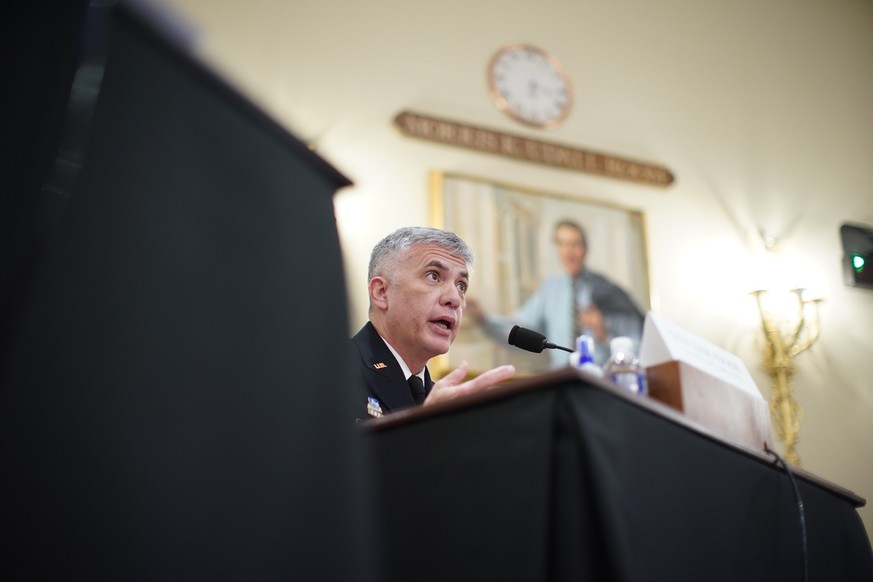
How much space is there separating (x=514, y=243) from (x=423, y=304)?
7.07ft

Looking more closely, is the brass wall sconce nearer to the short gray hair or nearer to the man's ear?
the short gray hair

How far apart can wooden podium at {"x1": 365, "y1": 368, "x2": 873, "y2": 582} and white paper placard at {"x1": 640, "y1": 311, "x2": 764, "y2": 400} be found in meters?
0.19

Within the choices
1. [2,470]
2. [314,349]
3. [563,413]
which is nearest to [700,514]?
[563,413]

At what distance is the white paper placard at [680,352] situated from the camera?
1526 mm

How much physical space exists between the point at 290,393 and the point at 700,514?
87cm

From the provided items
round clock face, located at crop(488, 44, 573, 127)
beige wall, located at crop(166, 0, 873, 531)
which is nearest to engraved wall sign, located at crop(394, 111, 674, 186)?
beige wall, located at crop(166, 0, 873, 531)

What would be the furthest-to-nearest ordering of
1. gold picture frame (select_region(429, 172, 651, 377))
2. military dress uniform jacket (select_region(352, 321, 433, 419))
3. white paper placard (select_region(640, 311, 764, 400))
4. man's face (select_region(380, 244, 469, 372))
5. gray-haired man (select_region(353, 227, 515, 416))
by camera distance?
gold picture frame (select_region(429, 172, 651, 377)), man's face (select_region(380, 244, 469, 372)), gray-haired man (select_region(353, 227, 515, 416)), military dress uniform jacket (select_region(352, 321, 433, 419)), white paper placard (select_region(640, 311, 764, 400))

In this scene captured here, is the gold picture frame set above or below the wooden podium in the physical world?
above

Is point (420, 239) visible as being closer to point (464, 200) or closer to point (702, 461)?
point (702, 461)

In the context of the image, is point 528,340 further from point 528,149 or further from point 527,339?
point 528,149

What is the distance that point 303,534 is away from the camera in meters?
0.68

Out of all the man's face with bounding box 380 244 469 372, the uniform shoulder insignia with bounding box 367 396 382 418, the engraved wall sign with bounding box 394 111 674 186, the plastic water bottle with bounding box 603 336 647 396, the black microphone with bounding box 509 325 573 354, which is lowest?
the uniform shoulder insignia with bounding box 367 396 382 418

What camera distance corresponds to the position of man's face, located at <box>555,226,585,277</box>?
486 cm

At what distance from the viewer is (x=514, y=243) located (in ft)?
15.4
